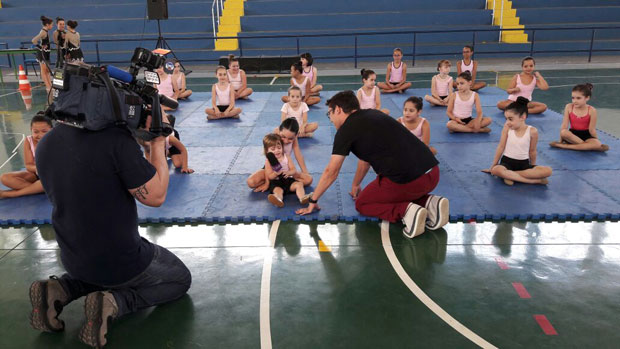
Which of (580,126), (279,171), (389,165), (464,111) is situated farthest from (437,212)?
(464,111)

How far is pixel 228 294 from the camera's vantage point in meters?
4.14

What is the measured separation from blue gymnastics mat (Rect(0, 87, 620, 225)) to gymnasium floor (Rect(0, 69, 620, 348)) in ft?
0.72

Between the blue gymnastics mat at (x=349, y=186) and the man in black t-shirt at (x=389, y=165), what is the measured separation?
385mm

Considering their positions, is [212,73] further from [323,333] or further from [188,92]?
[323,333]

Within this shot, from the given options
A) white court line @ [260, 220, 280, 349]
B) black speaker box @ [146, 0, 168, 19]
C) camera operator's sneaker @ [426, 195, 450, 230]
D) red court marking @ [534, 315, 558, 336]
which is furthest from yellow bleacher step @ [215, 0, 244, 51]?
red court marking @ [534, 315, 558, 336]

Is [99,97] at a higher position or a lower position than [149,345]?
higher

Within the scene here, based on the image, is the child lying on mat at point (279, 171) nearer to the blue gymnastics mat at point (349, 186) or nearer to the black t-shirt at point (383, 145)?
the blue gymnastics mat at point (349, 186)

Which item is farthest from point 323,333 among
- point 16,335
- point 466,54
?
point 466,54

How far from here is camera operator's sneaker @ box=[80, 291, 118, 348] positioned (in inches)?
133

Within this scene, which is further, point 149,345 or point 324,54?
point 324,54

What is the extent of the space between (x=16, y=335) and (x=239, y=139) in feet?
18.4

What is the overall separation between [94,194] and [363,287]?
2.27 meters

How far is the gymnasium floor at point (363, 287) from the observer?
357 centimetres

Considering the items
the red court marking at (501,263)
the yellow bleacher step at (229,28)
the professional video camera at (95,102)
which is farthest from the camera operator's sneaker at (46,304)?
the yellow bleacher step at (229,28)
